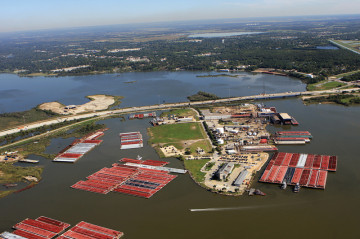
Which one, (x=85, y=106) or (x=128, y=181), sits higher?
(x=85, y=106)

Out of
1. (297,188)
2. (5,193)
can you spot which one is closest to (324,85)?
(297,188)

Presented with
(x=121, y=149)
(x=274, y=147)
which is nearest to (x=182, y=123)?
(x=121, y=149)

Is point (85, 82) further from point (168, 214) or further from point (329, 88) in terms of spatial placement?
point (168, 214)

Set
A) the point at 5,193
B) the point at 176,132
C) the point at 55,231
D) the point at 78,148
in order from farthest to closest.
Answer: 1. the point at 176,132
2. the point at 78,148
3. the point at 5,193
4. the point at 55,231

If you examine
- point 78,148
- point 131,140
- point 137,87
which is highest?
point 137,87

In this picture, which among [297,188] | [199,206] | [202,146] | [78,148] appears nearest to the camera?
[199,206]

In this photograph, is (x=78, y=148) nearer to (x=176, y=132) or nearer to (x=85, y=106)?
(x=176, y=132)
